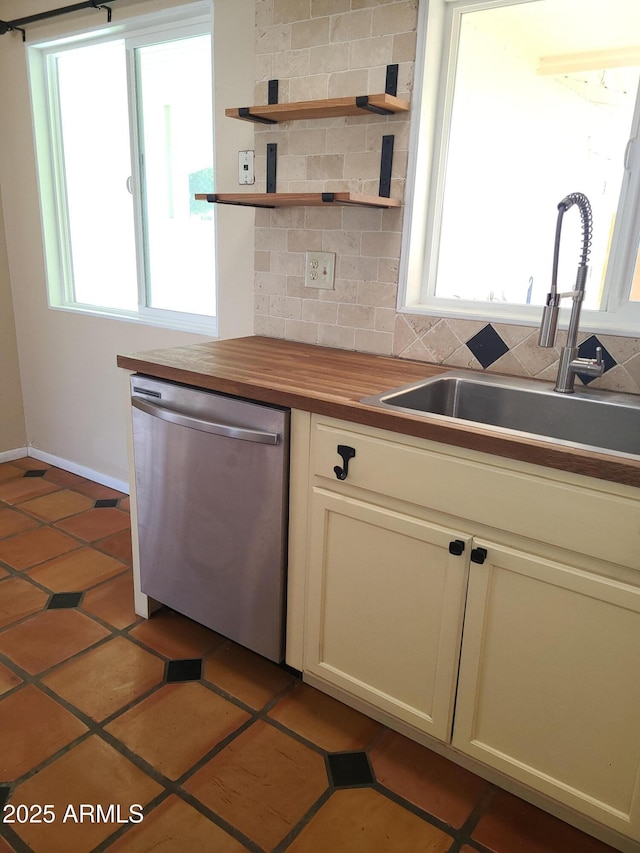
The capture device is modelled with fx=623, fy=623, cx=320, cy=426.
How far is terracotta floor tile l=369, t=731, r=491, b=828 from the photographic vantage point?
1510 millimetres

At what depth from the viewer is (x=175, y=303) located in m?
2.93

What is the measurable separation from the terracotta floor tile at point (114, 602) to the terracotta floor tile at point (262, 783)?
717mm

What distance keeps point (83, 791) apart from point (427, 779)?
851mm

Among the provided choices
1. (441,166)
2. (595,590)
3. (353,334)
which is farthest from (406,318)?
(595,590)

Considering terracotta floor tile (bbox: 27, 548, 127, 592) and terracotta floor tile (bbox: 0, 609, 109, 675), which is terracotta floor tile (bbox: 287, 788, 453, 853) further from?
terracotta floor tile (bbox: 27, 548, 127, 592)

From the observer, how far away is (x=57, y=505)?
311 centimetres

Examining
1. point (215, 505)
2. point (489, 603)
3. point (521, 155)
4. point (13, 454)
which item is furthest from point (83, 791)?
point (13, 454)

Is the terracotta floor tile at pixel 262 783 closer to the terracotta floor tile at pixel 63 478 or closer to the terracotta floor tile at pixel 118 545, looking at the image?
the terracotta floor tile at pixel 118 545

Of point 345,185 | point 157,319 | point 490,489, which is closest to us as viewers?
point 490,489

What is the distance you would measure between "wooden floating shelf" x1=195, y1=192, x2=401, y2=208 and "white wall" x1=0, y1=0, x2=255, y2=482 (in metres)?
0.28

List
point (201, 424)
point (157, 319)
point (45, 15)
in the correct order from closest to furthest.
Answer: point (201, 424)
point (45, 15)
point (157, 319)

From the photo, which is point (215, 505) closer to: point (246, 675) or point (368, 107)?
point (246, 675)

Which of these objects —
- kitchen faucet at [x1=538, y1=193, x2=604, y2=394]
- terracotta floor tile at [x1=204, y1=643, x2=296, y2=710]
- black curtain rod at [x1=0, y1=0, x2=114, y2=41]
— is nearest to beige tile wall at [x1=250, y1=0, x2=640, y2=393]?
kitchen faucet at [x1=538, y1=193, x2=604, y2=394]

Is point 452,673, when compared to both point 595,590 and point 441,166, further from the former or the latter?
point 441,166
